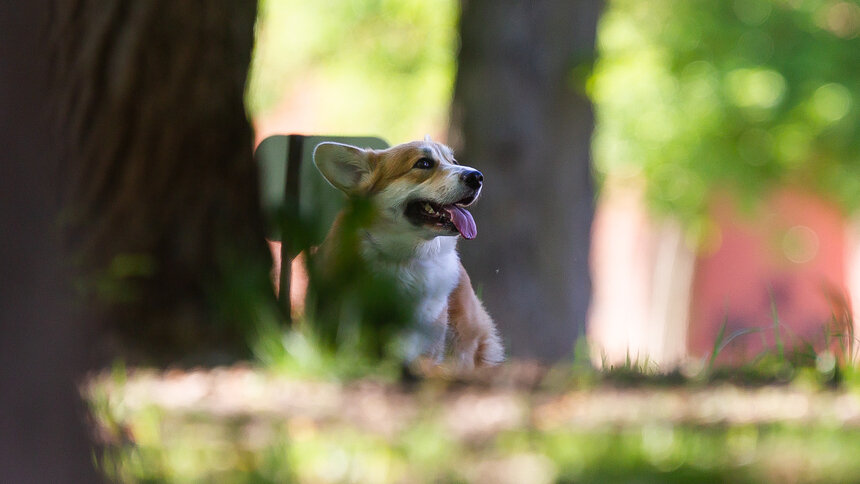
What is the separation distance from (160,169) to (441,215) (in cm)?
192

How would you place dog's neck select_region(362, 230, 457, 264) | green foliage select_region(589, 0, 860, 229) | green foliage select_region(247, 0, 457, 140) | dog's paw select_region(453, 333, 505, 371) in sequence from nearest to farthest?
dog's paw select_region(453, 333, 505, 371) < dog's neck select_region(362, 230, 457, 264) < green foliage select_region(589, 0, 860, 229) < green foliage select_region(247, 0, 457, 140)

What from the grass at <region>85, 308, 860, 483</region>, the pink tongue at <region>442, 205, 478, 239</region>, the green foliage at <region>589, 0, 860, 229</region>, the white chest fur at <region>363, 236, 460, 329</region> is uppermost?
the green foliage at <region>589, 0, 860, 229</region>

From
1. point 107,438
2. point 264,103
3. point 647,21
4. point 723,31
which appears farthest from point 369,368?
point 264,103

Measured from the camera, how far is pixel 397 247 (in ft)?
18.7

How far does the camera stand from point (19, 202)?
130 inches

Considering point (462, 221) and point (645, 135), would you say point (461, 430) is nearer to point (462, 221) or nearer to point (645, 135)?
point (462, 221)

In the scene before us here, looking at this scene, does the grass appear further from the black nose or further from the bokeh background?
the bokeh background

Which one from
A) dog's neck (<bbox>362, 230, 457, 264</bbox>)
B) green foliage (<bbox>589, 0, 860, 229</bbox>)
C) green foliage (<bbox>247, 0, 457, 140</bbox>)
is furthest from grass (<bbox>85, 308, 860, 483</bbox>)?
green foliage (<bbox>247, 0, 457, 140</bbox>)

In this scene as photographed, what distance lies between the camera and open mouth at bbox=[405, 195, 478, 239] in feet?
18.3

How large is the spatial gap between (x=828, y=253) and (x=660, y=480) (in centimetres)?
1933

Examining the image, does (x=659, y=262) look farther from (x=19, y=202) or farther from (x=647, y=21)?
(x=19, y=202)

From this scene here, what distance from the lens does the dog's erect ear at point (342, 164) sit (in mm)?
5539

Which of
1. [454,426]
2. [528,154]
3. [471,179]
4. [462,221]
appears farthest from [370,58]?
[454,426]

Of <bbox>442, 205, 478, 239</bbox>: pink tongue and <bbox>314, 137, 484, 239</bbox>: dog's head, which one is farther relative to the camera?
<bbox>314, 137, 484, 239</bbox>: dog's head
